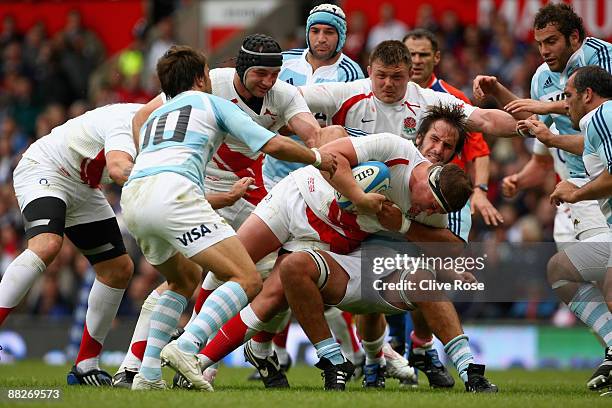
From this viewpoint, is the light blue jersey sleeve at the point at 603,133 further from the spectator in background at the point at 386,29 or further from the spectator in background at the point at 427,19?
the spectator in background at the point at 386,29

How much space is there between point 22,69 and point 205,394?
14992 mm

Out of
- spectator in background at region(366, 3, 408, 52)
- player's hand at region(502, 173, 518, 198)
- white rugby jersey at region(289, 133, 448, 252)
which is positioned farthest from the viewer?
spectator in background at region(366, 3, 408, 52)

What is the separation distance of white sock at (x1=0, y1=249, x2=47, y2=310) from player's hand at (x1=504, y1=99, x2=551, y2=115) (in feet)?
12.9

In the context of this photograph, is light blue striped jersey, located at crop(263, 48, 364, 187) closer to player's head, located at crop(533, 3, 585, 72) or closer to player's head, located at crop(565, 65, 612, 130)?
player's head, located at crop(533, 3, 585, 72)

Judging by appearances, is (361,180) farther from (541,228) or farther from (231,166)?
(541,228)

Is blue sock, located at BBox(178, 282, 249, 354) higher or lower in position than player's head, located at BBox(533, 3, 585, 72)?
lower

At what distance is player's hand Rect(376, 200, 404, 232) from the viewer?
8.25 meters

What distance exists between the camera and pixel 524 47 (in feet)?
57.0

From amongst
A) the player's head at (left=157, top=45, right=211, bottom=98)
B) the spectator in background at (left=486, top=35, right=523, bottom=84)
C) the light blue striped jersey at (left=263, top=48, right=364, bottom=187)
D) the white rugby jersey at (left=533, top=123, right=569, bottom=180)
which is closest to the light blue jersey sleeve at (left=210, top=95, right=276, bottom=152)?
the player's head at (left=157, top=45, right=211, bottom=98)

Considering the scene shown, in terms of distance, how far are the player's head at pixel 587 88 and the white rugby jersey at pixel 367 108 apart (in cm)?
119

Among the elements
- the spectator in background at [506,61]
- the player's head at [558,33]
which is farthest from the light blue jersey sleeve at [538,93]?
the spectator in background at [506,61]

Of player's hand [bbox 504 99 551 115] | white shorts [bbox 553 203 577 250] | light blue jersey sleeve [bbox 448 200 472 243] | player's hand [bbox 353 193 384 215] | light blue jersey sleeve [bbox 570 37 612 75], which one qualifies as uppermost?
light blue jersey sleeve [bbox 570 37 612 75]

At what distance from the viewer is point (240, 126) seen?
7.59 m

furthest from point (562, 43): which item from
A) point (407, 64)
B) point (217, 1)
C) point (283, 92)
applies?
point (217, 1)
